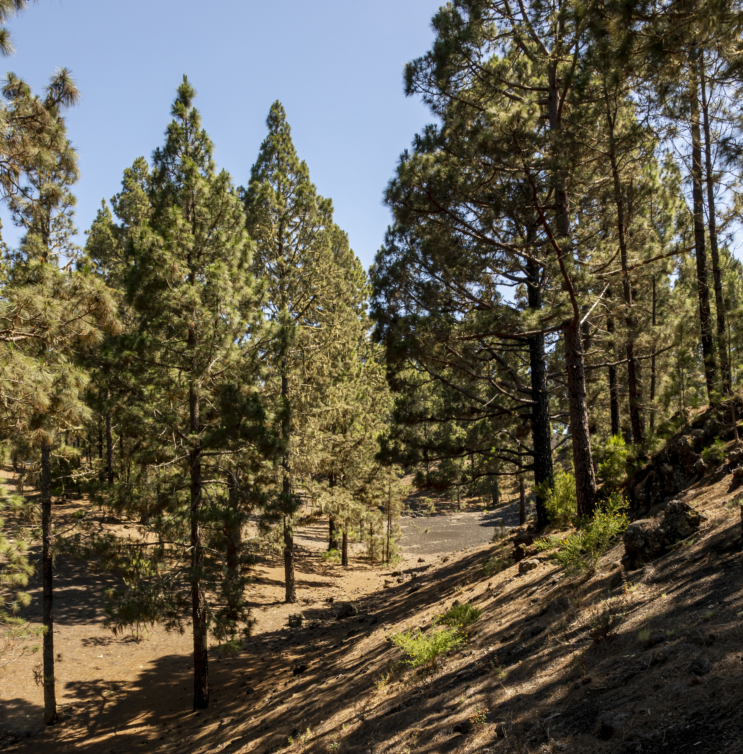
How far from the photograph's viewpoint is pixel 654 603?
5.12 metres

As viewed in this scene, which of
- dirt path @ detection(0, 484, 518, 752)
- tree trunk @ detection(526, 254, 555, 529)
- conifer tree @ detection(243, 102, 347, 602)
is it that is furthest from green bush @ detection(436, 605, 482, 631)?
conifer tree @ detection(243, 102, 347, 602)

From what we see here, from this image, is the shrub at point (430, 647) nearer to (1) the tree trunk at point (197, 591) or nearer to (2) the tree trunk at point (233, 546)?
(2) the tree trunk at point (233, 546)

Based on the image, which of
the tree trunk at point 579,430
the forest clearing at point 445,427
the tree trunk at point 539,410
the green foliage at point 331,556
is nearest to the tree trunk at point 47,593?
the forest clearing at point 445,427

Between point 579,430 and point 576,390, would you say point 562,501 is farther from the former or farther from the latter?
point 576,390

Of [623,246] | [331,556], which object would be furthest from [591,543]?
[331,556]

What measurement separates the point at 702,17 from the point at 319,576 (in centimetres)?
2202

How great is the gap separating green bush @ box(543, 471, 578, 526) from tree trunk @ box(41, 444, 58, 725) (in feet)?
34.8

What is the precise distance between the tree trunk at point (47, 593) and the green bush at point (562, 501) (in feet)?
34.8

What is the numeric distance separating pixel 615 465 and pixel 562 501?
1.65m

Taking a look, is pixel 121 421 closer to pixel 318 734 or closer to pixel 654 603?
pixel 318 734

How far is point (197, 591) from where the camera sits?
33.5 ft

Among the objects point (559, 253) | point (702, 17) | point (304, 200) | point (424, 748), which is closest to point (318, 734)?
point (424, 748)

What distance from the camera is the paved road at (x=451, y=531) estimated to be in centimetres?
3269

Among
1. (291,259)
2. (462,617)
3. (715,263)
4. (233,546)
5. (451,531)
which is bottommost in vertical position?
(451,531)
